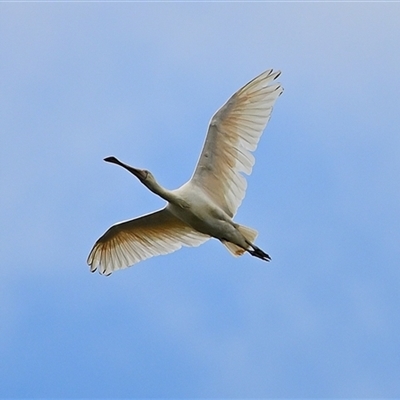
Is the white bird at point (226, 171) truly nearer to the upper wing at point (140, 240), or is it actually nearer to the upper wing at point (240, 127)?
the upper wing at point (240, 127)

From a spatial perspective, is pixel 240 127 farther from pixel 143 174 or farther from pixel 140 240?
pixel 140 240

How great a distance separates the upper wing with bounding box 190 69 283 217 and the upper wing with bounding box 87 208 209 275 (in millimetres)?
1144

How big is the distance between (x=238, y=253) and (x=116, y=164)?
6.51 ft

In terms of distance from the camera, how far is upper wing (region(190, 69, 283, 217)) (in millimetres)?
14742

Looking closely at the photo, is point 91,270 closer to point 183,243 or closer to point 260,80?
point 183,243

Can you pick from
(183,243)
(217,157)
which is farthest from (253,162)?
(183,243)

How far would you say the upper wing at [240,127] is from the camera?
48.4 ft

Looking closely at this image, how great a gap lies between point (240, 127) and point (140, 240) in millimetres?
2409

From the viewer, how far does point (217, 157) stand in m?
14.9

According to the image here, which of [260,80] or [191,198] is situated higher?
[260,80]

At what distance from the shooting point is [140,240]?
16.2 meters

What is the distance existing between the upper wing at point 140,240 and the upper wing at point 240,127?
114cm

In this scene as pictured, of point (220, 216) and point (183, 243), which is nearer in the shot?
point (220, 216)

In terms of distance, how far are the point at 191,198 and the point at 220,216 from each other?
432 mm
